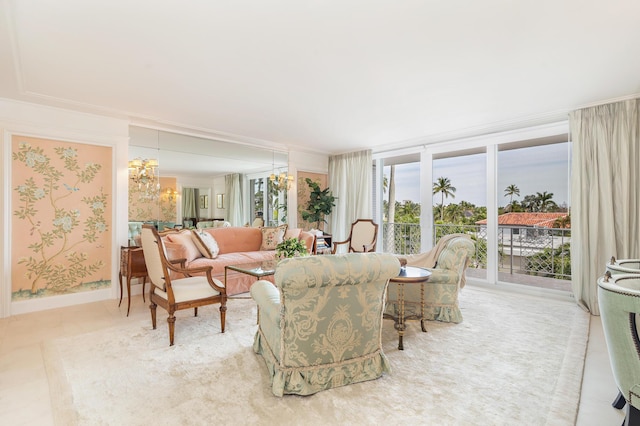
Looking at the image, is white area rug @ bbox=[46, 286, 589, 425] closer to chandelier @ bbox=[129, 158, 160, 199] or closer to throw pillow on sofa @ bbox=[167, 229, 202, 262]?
throw pillow on sofa @ bbox=[167, 229, 202, 262]

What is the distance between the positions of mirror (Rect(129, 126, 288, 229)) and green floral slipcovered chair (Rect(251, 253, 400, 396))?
11.3ft

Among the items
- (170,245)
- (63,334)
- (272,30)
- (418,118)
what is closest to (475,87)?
(418,118)

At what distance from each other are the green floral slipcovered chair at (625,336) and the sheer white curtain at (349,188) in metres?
5.26

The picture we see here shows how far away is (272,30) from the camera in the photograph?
7.82 feet

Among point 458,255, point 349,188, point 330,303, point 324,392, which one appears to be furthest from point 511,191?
point 324,392

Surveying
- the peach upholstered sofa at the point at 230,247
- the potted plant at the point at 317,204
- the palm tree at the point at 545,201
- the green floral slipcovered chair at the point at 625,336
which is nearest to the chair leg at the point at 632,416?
the green floral slipcovered chair at the point at 625,336

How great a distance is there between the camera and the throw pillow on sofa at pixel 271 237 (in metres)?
5.66

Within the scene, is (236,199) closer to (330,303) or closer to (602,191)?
(330,303)

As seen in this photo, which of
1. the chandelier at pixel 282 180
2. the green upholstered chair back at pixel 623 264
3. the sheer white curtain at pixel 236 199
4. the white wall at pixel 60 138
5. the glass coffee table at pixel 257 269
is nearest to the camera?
the green upholstered chair back at pixel 623 264

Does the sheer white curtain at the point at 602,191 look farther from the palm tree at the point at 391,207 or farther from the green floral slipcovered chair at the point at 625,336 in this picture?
the palm tree at the point at 391,207

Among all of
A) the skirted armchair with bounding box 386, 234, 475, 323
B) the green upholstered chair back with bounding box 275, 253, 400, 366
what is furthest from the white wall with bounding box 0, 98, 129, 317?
the skirted armchair with bounding box 386, 234, 475, 323

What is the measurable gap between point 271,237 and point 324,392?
3763mm

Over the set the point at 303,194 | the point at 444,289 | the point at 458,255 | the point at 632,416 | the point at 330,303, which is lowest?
the point at 632,416

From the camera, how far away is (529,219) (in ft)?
17.4
